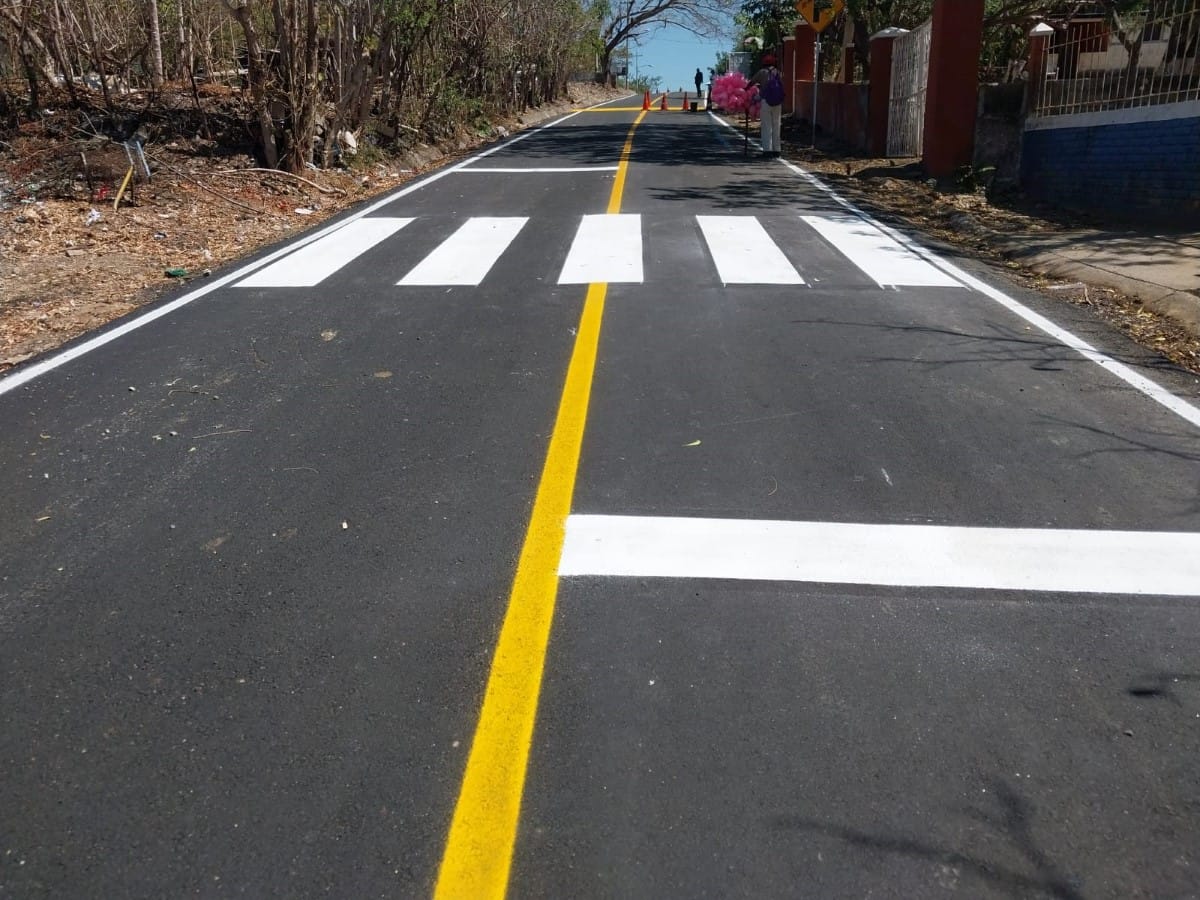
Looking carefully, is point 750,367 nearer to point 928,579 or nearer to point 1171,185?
point 928,579

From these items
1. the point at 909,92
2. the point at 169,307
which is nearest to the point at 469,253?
the point at 169,307

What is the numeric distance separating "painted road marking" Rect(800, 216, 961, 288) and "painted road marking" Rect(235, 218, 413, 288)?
4.89 metres

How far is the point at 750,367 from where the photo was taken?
6.26 metres

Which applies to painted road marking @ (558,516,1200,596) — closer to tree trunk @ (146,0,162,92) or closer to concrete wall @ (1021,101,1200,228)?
concrete wall @ (1021,101,1200,228)

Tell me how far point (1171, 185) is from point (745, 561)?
9.41 meters

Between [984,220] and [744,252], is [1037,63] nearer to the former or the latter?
[984,220]

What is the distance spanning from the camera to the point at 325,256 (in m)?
9.98

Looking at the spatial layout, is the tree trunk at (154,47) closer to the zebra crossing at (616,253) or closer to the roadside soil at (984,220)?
the zebra crossing at (616,253)

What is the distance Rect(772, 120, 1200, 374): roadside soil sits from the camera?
721 cm

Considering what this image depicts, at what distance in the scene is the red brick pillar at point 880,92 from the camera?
60.4 feet

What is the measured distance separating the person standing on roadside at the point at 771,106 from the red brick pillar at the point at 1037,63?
4.59 metres

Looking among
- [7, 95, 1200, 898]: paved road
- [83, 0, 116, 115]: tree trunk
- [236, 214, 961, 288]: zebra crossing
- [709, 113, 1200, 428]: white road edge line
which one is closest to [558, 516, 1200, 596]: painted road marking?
[7, 95, 1200, 898]: paved road

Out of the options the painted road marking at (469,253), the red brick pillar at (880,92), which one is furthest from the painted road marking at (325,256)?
the red brick pillar at (880,92)

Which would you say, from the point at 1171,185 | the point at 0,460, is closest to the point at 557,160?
the point at 1171,185
